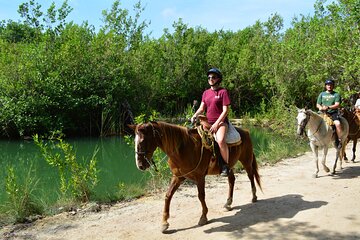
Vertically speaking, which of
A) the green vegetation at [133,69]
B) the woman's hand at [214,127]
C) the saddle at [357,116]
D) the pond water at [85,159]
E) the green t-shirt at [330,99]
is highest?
the green vegetation at [133,69]

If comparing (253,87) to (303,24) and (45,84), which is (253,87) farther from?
(45,84)

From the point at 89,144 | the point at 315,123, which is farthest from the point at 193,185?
the point at 89,144

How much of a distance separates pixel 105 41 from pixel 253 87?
47.9ft

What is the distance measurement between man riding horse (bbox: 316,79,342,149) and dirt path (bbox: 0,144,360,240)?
1.45 metres

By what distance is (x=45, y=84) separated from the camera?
19.0 m

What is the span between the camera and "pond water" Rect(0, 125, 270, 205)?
9.13 metres

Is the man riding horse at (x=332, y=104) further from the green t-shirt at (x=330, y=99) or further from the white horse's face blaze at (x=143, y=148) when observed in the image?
the white horse's face blaze at (x=143, y=148)

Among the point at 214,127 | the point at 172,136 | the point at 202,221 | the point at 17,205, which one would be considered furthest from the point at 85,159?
the point at 172,136

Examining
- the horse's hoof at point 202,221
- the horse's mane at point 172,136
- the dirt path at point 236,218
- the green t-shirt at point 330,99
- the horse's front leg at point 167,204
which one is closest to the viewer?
the horse's mane at point 172,136

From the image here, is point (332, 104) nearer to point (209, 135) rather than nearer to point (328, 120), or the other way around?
point (328, 120)

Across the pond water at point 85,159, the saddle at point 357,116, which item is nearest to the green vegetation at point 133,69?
the pond water at point 85,159

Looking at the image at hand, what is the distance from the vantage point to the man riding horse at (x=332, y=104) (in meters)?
8.40

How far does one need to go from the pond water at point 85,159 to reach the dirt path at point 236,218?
1.46 m

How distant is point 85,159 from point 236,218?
937 centimetres
